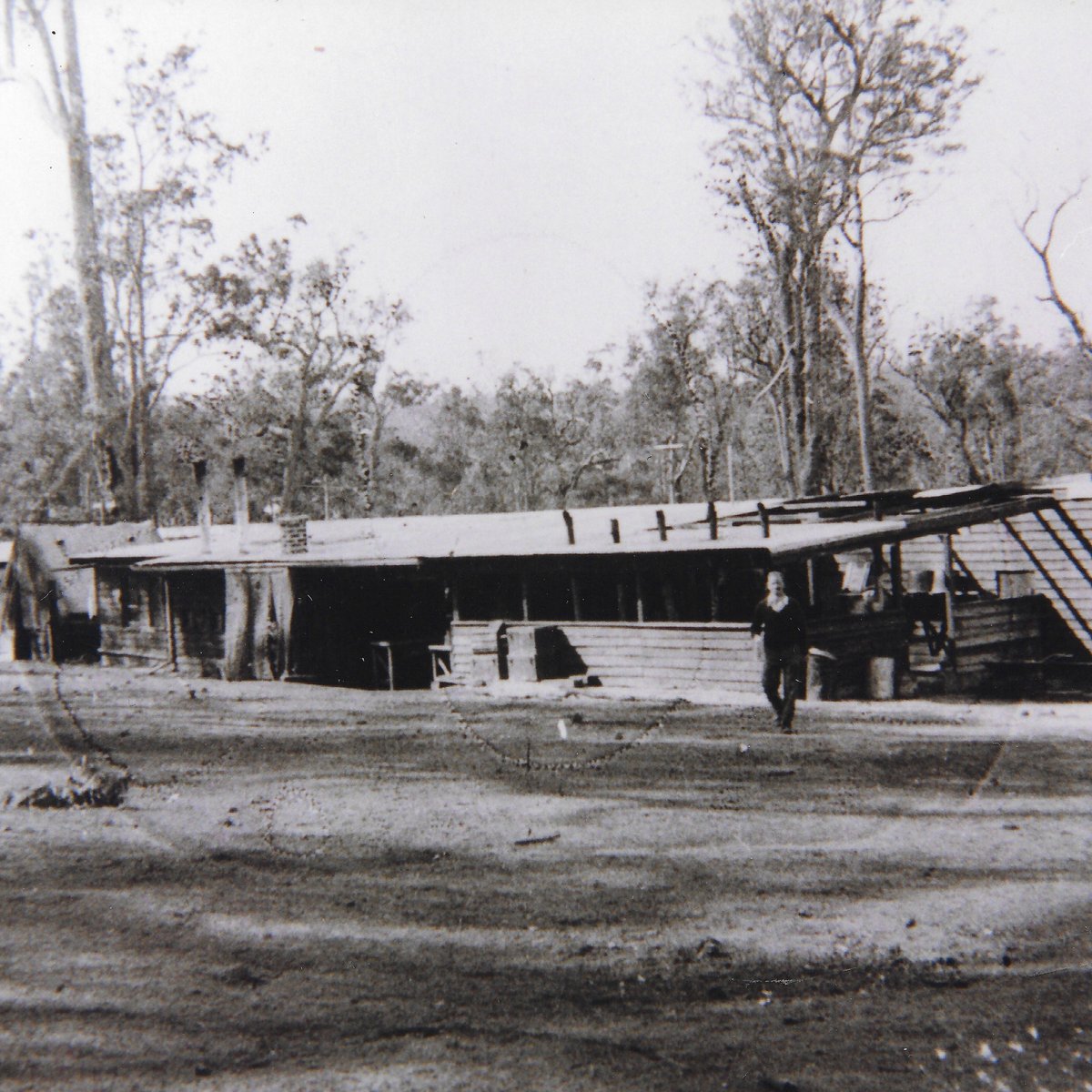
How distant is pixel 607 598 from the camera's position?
19.2 meters

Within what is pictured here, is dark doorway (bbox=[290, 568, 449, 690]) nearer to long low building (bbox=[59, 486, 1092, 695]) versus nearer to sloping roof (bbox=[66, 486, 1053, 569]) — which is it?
long low building (bbox=[59, 486, 1092, 695])

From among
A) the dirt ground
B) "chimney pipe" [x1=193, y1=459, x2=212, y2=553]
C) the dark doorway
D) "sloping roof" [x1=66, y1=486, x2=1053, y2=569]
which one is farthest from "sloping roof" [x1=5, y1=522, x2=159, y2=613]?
the dirt ground

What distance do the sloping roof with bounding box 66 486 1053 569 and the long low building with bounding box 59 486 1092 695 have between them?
6 cm

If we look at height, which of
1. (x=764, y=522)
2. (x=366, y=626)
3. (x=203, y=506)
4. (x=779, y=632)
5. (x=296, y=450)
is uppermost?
(x=296, y=450)

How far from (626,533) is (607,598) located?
4.46ft

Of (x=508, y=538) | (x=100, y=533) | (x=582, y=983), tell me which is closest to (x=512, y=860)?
(x=582, y=983)

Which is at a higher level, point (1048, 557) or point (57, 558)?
point (57, 558)

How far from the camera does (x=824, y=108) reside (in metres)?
31.4

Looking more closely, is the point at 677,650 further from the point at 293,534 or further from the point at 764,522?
the point at 293,534

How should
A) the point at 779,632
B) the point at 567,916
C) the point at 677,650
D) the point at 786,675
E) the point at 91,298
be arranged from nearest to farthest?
the point at 567,916 → the point at 779,632 → the point at 786,675 → the point at 677,650 → the point at 91,298

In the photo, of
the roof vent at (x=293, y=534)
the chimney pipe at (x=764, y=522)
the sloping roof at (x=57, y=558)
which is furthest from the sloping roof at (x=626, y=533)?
the sloping roof at (x=57, y=558)

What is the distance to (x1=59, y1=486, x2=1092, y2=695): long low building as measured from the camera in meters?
15.1

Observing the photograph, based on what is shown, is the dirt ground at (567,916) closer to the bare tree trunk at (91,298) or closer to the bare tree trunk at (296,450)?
the bare tree trunk at (91,298)

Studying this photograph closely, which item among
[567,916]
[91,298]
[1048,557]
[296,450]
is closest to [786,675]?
[567,916]
